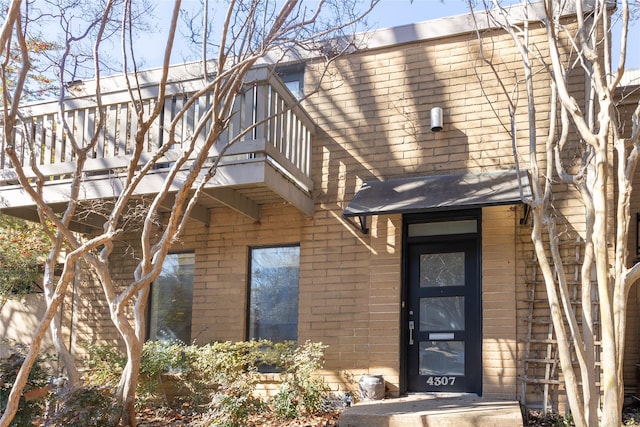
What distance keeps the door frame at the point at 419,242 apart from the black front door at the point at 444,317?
0.03m

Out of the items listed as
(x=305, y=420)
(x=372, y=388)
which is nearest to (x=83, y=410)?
(x=305, y=420)

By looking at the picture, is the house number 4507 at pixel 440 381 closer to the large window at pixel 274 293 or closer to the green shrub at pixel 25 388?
the large window at pixel 274 293

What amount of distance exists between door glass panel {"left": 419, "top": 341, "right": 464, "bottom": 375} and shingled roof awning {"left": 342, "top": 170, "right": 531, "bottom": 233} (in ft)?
6.00

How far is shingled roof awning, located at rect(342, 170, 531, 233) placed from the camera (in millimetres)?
8102

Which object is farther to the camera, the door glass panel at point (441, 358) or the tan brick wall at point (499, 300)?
the door glass panel at point (441, 358)

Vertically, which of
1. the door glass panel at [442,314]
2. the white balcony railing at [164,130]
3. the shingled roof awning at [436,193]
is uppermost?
the white balcony railing at [164,130]

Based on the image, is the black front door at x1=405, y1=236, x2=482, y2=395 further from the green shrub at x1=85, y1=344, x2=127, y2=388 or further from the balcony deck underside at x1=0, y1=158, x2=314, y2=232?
the green shrub at x1=85, y1=344, x2=127, y2=388

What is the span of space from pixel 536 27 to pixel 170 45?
16.6 feet

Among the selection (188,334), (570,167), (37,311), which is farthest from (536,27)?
(37,311)

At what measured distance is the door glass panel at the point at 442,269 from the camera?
9039 mm

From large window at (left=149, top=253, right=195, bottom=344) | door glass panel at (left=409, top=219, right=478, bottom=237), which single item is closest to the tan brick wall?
door glass panel at (left=409, top=219, right=478, bottom=237)

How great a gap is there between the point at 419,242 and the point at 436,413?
2637mm

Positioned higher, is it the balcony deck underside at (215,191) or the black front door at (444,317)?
the balcony deck underside at (215,191)

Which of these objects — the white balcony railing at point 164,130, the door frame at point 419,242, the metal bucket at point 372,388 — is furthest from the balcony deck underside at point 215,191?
the metal bucket at point 372,388
